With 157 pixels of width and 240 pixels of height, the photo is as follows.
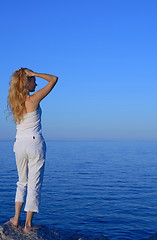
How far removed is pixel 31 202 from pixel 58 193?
12.4 m

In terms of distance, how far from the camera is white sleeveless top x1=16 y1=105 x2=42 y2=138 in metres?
5.38

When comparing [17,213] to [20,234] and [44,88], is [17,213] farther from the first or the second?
[44,88]

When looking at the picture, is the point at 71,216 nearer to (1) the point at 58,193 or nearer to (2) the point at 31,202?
(1) the point at 58,193

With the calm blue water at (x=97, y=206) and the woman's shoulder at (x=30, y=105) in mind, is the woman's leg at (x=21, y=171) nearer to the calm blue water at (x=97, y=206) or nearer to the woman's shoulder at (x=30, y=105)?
the woman's shoulder at (x=30, y=105)

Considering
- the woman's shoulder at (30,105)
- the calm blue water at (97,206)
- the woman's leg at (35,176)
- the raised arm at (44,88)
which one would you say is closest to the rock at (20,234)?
the woman's leg at (35,176)

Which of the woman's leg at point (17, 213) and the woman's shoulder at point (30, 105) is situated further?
the woman's leg at point (17, 213)

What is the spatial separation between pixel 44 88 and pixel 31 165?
1630 millimetres

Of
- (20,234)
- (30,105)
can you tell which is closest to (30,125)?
(30,105)

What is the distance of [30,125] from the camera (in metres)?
5.39

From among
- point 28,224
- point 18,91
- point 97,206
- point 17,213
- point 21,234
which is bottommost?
point 97,206

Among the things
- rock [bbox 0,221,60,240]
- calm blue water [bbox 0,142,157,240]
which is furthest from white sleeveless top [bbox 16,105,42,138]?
calm blue water [bbox 0,142,157,240]

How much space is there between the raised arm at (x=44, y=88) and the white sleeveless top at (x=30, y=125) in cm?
29

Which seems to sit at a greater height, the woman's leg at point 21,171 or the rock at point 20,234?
the woman's leg at point 21,171

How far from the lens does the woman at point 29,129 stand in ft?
17.5
